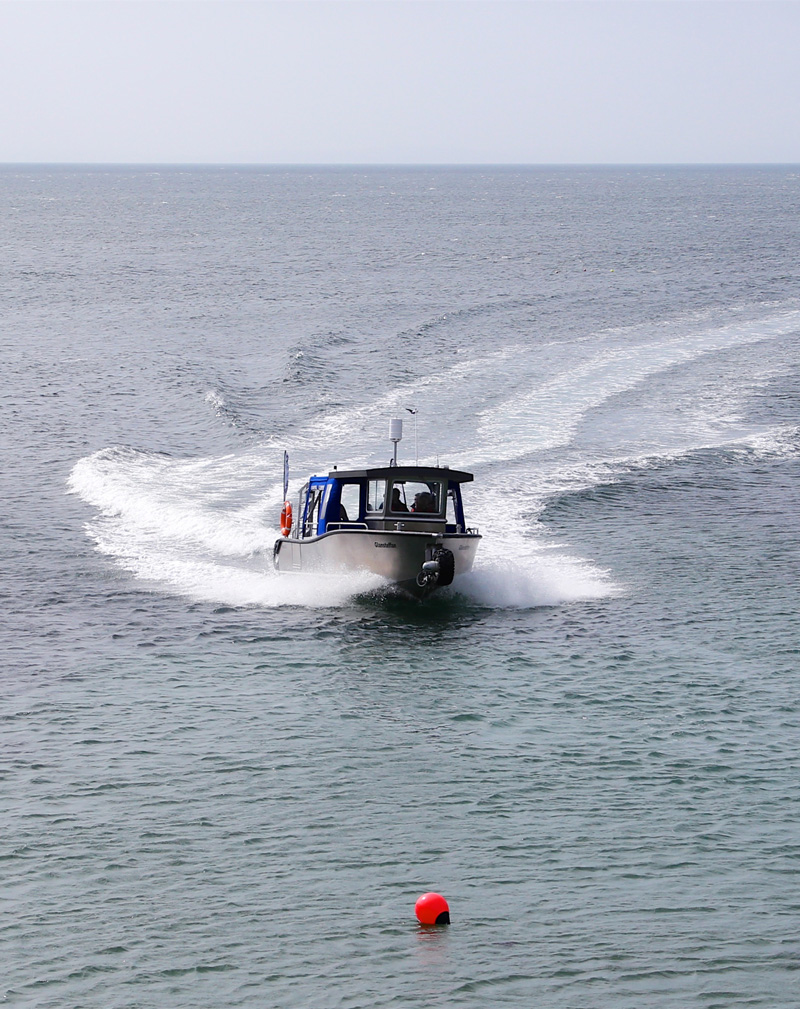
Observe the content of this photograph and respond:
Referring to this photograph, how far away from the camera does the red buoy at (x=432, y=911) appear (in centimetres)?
1612

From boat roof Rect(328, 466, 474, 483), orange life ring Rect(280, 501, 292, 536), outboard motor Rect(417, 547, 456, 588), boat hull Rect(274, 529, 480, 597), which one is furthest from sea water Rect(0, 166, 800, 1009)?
boat roof Rect(328, 466, 474, 483)

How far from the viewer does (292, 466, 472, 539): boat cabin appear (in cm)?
2967

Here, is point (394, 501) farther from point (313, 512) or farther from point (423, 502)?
point (313, 512)

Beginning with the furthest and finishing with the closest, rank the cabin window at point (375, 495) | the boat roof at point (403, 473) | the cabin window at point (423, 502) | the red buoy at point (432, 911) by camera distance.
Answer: the cabin window at point (375, 495)
the cabin window at point (423, 502)
the boat roof at point (403, 473)
the red buoy at point (432, 911)

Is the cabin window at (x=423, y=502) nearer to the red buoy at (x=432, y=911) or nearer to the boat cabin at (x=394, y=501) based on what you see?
the boat cabin at (x=394, y=501)

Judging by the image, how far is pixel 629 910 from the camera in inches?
650

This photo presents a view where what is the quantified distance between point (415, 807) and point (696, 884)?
4.25m

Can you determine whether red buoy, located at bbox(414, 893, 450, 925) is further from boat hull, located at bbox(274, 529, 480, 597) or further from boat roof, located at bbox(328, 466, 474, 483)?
boat roof, located at bbox(328, 466, 474, 483)

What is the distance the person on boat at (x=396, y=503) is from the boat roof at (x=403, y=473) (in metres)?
0.49

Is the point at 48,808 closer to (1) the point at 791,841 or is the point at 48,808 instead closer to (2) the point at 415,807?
(2) the point at 415,807

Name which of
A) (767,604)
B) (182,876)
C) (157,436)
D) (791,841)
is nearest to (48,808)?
(182,876)

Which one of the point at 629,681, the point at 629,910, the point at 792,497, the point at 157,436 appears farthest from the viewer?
the point at 157,436

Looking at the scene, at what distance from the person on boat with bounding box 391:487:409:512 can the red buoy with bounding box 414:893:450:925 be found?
14661mm

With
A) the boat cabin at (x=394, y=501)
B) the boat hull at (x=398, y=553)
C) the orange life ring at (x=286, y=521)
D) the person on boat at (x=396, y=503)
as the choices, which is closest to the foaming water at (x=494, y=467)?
the boat hull at (x=398, y=553)
